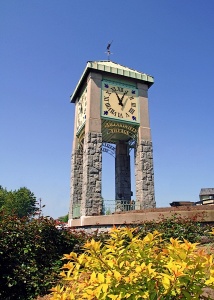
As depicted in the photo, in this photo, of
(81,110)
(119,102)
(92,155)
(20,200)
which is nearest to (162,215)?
(92,155)

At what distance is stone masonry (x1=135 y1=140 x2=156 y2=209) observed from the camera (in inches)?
514

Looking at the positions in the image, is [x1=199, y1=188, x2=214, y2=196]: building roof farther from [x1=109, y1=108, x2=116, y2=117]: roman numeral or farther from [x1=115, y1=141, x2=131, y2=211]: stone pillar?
[x1=109, y1=108, x2=116, y2=117]: roman numeral

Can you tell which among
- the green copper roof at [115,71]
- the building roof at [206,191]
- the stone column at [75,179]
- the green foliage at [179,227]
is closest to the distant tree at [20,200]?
the stone column at [75,179]

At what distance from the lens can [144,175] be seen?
44.2ft

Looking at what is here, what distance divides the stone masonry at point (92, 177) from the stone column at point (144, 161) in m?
2.18

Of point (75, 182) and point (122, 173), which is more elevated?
A: point (122, 173)

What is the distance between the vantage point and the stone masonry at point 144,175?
13062 mm

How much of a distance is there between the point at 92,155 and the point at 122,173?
383 cm

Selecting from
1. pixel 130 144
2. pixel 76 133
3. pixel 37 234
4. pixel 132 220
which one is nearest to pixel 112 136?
pixel 130 144

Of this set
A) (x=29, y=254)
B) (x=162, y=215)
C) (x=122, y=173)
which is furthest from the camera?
(x=122, y=173)

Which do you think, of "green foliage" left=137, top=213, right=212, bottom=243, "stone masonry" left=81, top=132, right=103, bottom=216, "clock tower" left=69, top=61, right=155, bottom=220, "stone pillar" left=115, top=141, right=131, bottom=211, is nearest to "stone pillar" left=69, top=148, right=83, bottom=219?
"clock tower" left=69, top=61, right=155, bottom=220

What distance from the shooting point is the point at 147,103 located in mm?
14969

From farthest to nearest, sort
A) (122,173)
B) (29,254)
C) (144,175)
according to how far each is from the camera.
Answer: (122,173) → (144,175) → (29,254)

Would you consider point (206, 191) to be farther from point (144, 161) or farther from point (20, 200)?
point (144, 161)
